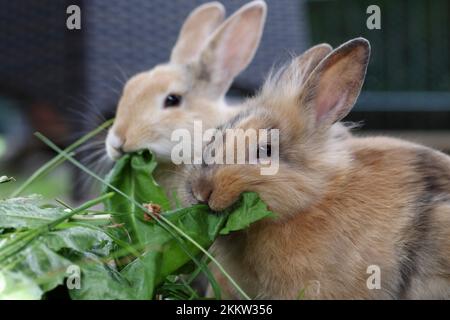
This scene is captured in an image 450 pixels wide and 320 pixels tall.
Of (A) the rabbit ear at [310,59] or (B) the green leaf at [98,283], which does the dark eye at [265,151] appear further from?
(B) the green leaf at [98,283]

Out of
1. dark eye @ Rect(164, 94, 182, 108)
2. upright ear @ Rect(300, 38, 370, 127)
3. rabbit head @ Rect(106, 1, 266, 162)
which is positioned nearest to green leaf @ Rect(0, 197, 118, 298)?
upright ear @ Rect(300, 38, 370, 127)

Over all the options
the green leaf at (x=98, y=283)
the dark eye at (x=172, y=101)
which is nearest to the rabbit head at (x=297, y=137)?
the green leaf at (x=98, y=283)

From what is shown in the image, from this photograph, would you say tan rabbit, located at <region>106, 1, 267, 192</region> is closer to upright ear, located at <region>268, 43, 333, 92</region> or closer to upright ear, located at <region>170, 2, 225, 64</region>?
upright ear, located at <region>170, 2, 225, 64</region>

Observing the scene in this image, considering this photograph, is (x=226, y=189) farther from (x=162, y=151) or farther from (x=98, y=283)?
(x=162, y=151)

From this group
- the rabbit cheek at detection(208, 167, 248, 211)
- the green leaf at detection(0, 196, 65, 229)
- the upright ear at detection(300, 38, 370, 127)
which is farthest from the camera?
the upright ear at detection(300, 38, 370, 127)

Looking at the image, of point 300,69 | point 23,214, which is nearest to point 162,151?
point 300,69

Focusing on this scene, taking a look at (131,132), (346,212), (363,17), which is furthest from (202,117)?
(363,17)

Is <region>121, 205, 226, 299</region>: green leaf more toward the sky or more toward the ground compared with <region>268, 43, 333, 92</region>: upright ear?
more toward the ground

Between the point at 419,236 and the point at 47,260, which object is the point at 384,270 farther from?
the point at 47,260
